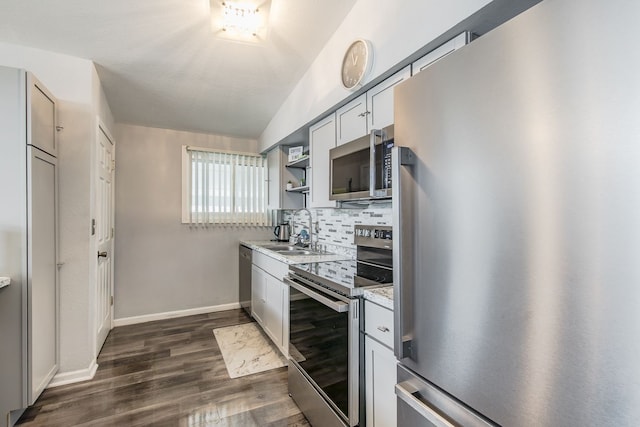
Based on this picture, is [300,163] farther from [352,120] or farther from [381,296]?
[381,296]

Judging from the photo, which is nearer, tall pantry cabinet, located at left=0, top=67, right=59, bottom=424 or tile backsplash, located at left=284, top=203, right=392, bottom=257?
tall pantry cabinet, located at left=0, top=67, right=59, bottom=424

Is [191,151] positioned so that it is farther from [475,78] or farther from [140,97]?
[475,78]

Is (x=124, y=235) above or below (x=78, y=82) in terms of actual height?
below

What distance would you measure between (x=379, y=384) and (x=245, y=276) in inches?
107

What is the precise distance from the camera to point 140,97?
299cm

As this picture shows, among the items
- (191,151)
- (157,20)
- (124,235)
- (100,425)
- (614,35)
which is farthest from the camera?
(191,151)

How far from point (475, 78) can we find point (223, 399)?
239 cm

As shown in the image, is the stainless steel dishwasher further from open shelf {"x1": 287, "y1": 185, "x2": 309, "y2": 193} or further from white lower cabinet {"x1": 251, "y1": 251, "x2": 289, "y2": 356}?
open shelf {"x1": 287, "y1": 185, "x2": 309, "y2": 193}

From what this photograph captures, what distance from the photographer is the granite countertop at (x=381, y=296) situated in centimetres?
131

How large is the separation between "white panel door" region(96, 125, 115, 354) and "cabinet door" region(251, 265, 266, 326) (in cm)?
142

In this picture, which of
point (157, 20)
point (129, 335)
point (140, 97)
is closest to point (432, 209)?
point (157, 20)

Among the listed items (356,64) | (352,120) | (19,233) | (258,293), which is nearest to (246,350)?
(258,293)

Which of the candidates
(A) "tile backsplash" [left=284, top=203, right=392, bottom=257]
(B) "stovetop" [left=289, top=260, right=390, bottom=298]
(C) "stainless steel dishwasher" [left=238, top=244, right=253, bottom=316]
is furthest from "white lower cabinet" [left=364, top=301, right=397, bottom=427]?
(C) "stainless steel dishwasher" [left=238, top=244, right=253, bottom=316]

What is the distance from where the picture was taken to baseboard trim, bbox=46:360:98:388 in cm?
228
